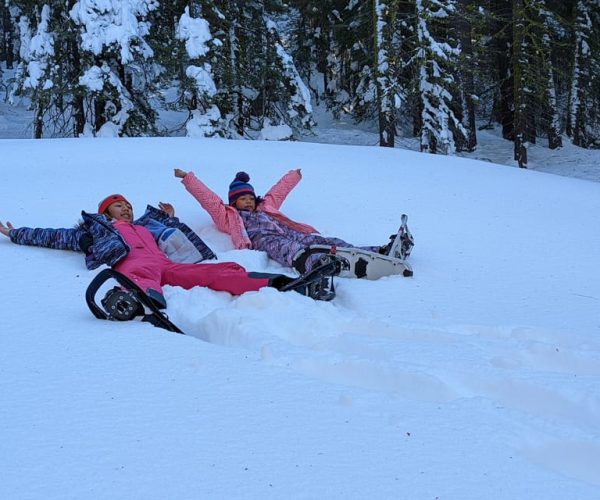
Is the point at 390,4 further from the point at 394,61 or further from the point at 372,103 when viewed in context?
the point at 372,103

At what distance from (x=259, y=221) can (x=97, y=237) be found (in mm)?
1529

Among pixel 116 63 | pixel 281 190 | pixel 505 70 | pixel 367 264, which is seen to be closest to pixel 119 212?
pixel 281 190

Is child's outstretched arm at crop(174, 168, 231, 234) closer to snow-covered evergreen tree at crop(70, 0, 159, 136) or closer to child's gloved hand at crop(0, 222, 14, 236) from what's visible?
child's gloved hand at crop(0, 222, 14, 236)

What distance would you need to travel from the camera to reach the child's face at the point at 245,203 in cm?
527

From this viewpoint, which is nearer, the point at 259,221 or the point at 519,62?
the point at 259,221

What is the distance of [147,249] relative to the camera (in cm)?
405

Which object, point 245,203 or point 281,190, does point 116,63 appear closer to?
point 281,190

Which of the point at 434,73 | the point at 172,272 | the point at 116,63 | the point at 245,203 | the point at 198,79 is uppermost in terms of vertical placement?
the point at 434,73

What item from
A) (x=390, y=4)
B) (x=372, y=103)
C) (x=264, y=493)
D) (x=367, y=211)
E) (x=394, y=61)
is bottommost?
(x=264, y=493)

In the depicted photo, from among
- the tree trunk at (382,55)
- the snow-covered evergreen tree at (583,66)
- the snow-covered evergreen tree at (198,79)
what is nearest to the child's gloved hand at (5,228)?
the snow-covered evergreen tree at (198,79)

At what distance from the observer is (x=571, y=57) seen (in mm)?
17781

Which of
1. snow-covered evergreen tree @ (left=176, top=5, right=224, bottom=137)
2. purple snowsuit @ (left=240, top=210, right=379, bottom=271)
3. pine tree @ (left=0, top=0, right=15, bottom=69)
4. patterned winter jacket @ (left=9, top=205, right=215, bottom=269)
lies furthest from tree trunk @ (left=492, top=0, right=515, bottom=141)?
pine tree @ (left=0, top=0, right=15, bottom=69)

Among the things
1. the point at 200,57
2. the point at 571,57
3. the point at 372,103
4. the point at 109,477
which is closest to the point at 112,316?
the point at 109,477

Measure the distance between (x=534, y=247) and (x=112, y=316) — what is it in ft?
12.0
